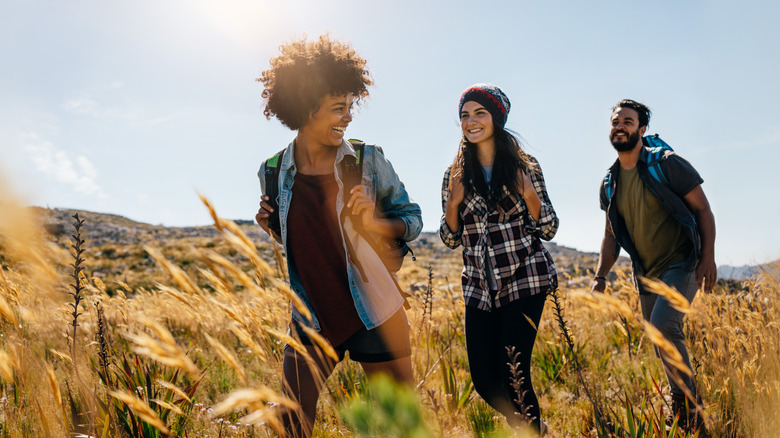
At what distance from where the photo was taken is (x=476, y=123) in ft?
9.62

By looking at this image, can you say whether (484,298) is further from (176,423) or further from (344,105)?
(176,423)

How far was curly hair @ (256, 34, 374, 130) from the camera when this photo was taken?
89.1 inches

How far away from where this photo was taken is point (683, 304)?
1.42 meters

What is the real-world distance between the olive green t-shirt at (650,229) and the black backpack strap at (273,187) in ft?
8.77

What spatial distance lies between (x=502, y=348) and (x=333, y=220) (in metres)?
1.27

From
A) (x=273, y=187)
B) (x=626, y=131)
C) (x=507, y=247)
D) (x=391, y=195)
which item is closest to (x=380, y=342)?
(x=391, y=195)

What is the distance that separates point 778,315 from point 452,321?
348cm

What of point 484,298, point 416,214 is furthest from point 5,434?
point 484,298

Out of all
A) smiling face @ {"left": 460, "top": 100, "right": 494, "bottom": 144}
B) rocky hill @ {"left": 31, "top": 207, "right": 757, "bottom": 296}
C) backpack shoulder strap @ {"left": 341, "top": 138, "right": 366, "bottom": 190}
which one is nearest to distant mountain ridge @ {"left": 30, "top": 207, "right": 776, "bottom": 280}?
rocky hill @ {"left": 31, "top": 207, "right": 757, "bottom": 296}

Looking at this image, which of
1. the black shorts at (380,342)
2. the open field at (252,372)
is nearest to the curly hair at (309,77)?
the open field at (252,372)

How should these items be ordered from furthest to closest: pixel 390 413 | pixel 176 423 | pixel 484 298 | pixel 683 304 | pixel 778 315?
pixel 778 315 < pixel 484 298 < pixel 176 423 < pixel 390 413 < pixel 683 304

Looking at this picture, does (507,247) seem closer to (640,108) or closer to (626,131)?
(626,131)

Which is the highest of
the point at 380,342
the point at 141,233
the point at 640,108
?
the point at 141,233

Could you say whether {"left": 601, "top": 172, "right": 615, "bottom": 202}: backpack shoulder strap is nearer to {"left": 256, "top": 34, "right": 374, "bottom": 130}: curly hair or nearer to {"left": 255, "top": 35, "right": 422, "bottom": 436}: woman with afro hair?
{"left": 255, "top": 35, "right": 422, "bottom": 436}: woman with afro hair
